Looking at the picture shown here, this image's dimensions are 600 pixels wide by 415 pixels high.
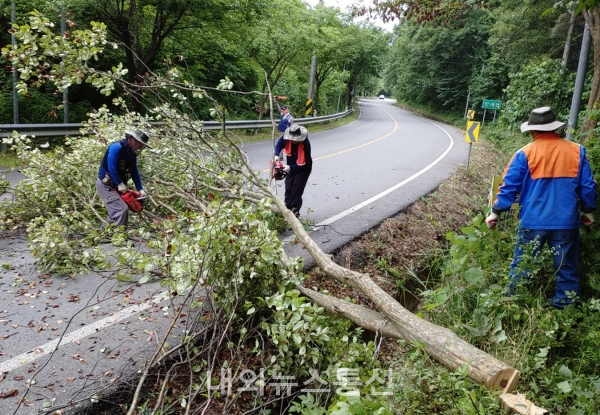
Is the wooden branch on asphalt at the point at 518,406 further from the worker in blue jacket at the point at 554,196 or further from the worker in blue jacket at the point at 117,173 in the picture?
the worker in blue jacket at the point at 117,173

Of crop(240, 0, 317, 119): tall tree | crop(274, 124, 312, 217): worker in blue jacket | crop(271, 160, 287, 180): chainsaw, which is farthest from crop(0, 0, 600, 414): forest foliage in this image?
crop(240, 0, 317, 119): tall tree

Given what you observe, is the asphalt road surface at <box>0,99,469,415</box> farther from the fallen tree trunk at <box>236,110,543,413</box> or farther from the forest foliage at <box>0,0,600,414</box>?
the fallen tree trunk at <box>236,110,543,413</box>

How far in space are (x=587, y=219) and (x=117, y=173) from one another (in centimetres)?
519

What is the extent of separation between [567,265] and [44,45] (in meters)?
6.24

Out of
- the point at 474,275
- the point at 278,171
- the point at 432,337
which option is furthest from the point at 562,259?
the point at 278,171

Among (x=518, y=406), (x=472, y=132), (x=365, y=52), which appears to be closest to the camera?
(x=518, y=406)

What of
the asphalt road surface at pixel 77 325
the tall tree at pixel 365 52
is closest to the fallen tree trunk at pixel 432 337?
the asphalt road surface at pixel 77 325

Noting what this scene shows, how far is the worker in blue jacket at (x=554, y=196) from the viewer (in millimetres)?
4113

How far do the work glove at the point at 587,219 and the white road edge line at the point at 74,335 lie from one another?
4.10 meters

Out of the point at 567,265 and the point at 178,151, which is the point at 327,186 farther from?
the point at 567,265

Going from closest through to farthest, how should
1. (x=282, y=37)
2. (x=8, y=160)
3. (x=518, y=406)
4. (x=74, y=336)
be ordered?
(x=518, y=406) < (x=74, y=336) < (x=8, y=160) < (x=282, y=37)

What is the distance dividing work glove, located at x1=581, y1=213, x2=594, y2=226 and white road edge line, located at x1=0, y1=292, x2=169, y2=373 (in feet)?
13.5

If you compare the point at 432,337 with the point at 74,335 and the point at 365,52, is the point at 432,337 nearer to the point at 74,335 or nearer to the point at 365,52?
the point at 74,335

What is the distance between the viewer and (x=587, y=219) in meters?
4.25
